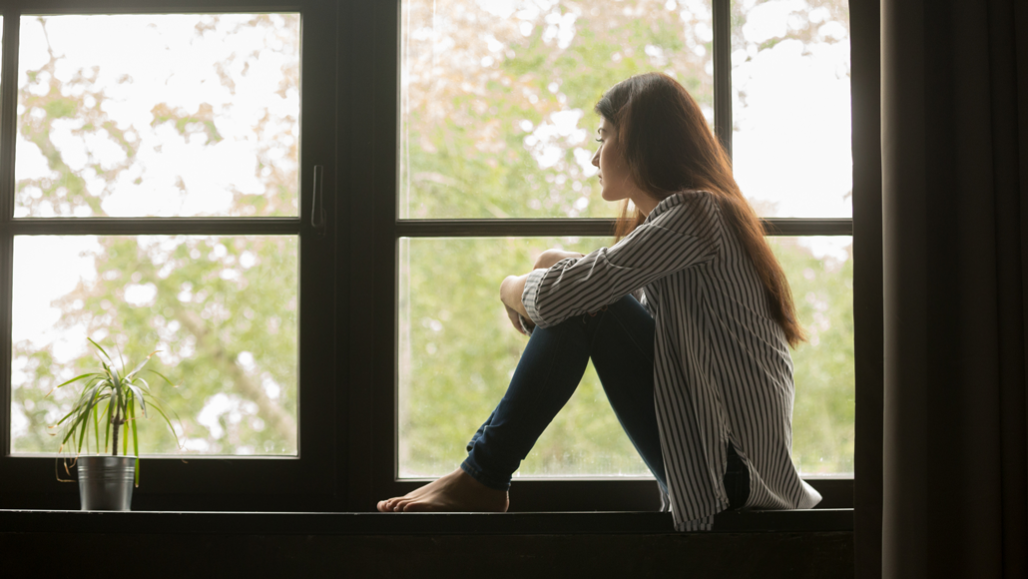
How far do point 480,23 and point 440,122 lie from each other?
22 cm

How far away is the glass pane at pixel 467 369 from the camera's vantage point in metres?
1.53

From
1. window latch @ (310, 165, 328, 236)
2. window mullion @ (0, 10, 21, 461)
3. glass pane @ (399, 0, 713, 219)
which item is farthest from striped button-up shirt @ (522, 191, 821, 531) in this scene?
window mullion @ (0, 10, 21, 461)

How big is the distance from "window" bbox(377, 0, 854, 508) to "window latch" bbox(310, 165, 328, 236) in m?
0.12

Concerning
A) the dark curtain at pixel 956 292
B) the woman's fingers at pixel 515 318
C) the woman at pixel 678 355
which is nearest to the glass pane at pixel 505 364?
the woman's fingers at pixel 515 318

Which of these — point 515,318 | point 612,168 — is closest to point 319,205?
point 515,318

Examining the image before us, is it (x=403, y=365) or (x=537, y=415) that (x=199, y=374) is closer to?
(x=403, y=365)

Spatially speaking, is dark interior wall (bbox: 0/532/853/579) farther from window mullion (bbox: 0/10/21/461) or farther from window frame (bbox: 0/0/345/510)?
window mullion (bbox: 0/10/21/461)

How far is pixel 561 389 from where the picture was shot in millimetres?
1208

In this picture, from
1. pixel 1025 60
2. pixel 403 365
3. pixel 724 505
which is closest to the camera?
pixel 1025 60

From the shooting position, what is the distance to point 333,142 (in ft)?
5.14

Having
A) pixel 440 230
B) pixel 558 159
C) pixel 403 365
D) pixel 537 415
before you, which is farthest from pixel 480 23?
pixel 537 415

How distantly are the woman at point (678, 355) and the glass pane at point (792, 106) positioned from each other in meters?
0.30

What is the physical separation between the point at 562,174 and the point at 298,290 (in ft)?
1.91

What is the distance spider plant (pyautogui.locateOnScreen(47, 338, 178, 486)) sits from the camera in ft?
4.64
